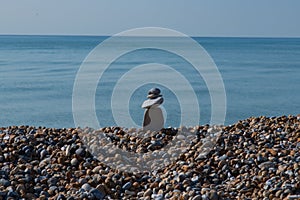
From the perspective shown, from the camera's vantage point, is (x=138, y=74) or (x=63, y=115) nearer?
(x=63, y=115)

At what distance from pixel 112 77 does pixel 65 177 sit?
21.9m

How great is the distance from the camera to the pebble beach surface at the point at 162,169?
4.80 metres

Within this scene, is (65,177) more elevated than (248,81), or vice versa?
(248,81)

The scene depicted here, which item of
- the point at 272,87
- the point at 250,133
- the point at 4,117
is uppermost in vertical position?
the point at 272,87

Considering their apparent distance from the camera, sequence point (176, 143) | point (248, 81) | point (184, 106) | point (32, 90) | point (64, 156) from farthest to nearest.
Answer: point (248, 81), point (32, 90), point (184, 106), point (176, 143), point (64, 156)

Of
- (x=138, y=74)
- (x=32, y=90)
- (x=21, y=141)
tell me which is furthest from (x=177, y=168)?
(x=138, y=74)

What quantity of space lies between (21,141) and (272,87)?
722 inches

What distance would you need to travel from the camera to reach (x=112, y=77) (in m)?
27.0

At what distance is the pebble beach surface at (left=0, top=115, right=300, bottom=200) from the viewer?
4797mm

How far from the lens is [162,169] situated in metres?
5.43

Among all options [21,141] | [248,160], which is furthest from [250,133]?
[21,141]

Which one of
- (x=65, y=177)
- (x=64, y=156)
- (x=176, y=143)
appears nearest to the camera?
(x=65, y=177)

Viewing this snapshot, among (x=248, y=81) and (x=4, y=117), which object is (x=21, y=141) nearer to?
(x=4, y=117)

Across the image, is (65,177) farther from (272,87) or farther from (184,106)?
(272,87)
